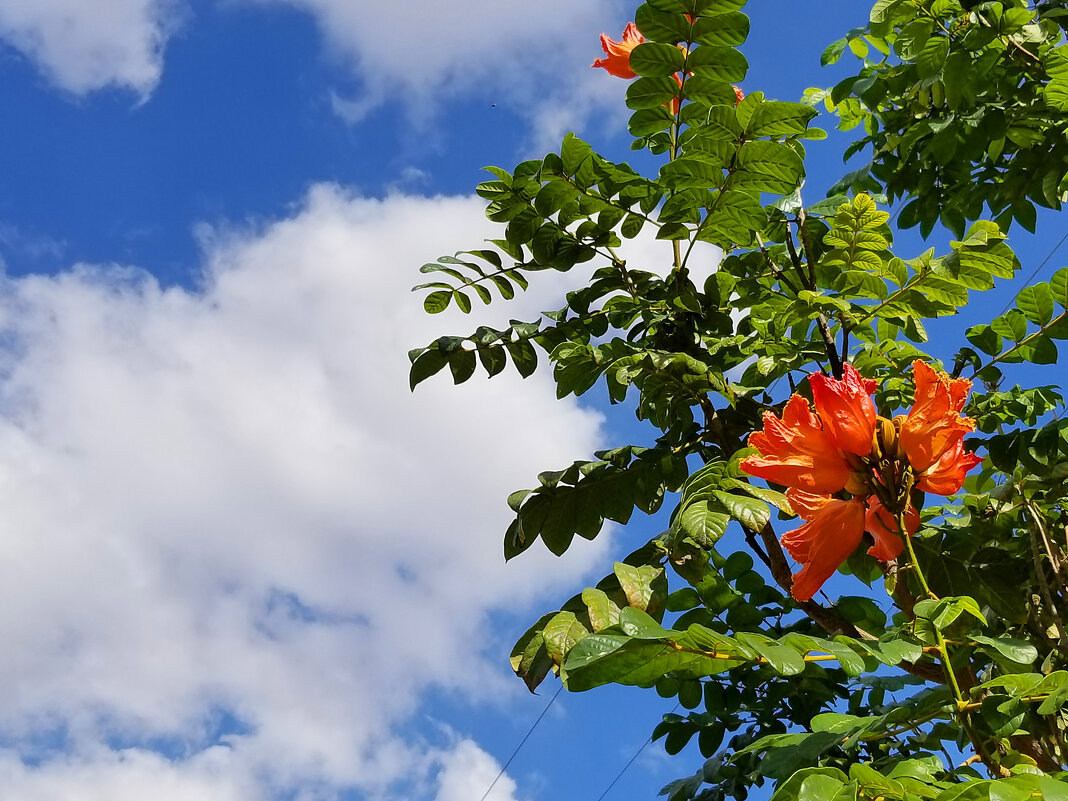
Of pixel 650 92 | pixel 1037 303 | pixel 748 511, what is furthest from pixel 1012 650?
pixel 650 92

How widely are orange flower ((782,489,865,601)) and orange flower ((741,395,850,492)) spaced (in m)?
0.03

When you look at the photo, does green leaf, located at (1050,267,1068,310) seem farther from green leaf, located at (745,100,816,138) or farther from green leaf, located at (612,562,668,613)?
green leaf, located at (612,562,668,613)

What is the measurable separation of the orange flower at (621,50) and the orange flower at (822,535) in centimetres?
126

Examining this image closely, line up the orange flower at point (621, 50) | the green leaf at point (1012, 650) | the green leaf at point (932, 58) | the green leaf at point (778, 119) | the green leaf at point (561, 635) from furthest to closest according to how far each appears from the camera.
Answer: the orange flower at point (621, 50) → the green leaf at point (932, 58) → the green leaf at point (778, 119) → the green leaf at point (561, 635) → the green leaf at point (1012, 650)

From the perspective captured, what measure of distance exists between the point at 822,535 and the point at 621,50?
1343 mm

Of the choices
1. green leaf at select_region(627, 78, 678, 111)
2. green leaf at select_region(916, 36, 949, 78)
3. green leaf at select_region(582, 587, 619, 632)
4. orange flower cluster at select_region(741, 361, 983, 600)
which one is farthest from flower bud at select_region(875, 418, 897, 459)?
green leaf at select_region(916, 36, 949, 78)

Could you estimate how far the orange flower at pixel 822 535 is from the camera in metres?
1.25

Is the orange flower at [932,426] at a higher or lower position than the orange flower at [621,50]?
lower

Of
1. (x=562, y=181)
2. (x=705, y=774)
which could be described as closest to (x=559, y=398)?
(x=562, y=181)

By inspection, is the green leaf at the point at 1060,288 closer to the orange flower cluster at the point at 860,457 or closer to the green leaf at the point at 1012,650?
the orange flower cluster at the point at 860,457

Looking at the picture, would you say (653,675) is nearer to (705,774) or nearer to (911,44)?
(705,774)

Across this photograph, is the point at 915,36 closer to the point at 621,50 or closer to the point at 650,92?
the point at 621,50

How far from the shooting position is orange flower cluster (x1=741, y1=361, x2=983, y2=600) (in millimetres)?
1203

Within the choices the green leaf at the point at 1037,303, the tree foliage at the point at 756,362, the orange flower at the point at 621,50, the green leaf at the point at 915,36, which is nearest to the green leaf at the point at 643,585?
the tree foliage at the point at 756,362
